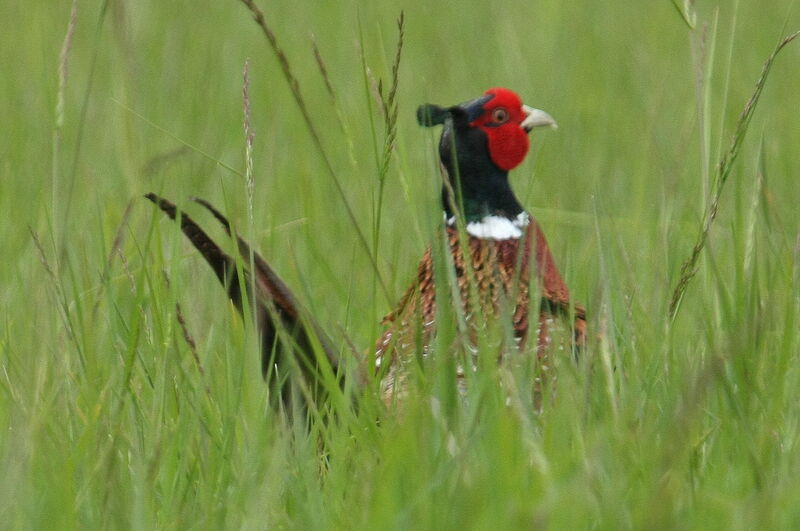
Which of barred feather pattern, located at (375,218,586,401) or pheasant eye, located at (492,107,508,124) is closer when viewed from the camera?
barred feather pattern, located at (375,218,586,401)

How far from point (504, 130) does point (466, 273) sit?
29.2 inches

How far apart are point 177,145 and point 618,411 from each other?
327 centimetres

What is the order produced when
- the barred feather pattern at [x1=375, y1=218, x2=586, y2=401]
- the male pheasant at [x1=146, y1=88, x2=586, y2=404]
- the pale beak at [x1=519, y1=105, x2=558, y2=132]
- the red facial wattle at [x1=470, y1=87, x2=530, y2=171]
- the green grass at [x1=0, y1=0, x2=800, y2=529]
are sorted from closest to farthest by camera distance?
the green grass at [x1=0, y1=0, x2=800, y2=529] < the male pheasant at [x1=146, y1=88, x2=586, y2=404] < the barred feather pattern at [x1=375, y1=218, x2=586, y2=401] < the red facial wattle at [x1=470, y1=87, x2=530, y2=171] < the pale beak at [x1=519, y1=105, x2=558, y2=132]

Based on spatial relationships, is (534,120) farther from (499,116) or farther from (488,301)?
(488,301)

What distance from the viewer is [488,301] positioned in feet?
7.93

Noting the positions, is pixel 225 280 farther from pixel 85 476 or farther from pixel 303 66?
pixel 303 66

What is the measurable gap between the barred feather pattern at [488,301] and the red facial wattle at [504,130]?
0.78 feet

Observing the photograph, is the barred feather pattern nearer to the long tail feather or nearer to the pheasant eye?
the long tail feather

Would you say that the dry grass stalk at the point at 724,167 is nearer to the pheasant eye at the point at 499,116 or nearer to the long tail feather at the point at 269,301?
the long tail feather at the point at 269,301

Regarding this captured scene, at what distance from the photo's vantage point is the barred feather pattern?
99.5 inches

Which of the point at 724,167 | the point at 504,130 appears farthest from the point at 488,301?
the point at 504,130

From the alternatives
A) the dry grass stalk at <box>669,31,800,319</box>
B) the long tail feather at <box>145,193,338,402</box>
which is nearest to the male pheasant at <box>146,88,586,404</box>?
the long tail feather at <box>145,193,338,402</box>

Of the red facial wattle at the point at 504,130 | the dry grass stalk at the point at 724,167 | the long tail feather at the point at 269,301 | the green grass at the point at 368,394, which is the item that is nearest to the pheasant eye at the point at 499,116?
the red facial wattle at the point at 504,130

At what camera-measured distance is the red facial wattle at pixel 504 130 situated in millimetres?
3406
